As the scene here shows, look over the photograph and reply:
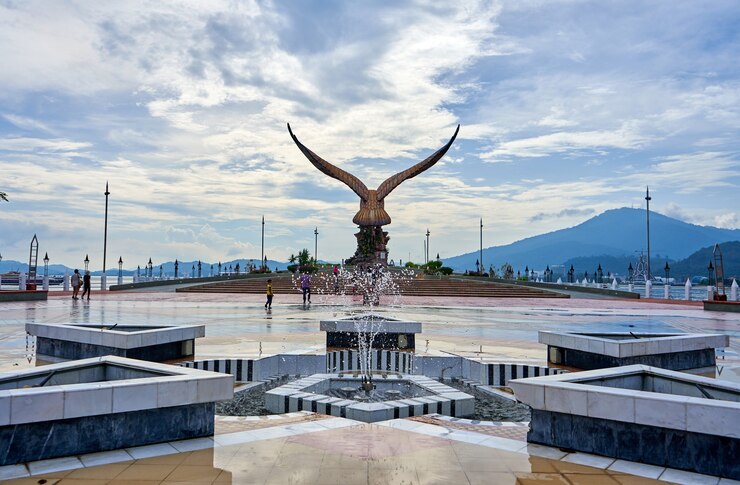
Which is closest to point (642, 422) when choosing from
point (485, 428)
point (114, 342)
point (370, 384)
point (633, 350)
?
point (485, 428)

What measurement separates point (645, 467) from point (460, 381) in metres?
4.58

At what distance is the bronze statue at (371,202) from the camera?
47438 mm

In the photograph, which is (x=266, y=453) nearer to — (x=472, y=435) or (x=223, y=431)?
(x=223, y=431)

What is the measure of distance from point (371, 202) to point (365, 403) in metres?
44.1

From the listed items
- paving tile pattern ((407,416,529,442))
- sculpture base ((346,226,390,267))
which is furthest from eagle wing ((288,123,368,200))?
paving tile pattern ((407,416,529,442))

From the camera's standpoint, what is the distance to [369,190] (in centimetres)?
5022

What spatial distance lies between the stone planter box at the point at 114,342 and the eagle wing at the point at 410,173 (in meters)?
39.1

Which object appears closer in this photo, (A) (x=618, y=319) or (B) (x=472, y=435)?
(B) (x=472, y=435)

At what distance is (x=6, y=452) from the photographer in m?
4.41

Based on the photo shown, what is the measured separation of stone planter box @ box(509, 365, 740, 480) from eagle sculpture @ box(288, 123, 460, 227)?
140 feet

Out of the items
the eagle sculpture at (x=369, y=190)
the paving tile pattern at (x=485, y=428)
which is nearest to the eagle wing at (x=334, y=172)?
the eagle sculpture at (x=369, y=190)

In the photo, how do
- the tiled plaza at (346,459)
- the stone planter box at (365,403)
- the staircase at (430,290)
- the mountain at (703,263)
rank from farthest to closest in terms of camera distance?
the mountain at (703,263)
the staircase at (430,290)
the stone planter box at (365,403)
the tiled plaza at (346,459)

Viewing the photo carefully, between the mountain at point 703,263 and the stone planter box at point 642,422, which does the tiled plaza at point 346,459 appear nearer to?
the stone planter box at point 642,422

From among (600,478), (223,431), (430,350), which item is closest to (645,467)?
(600,478)
